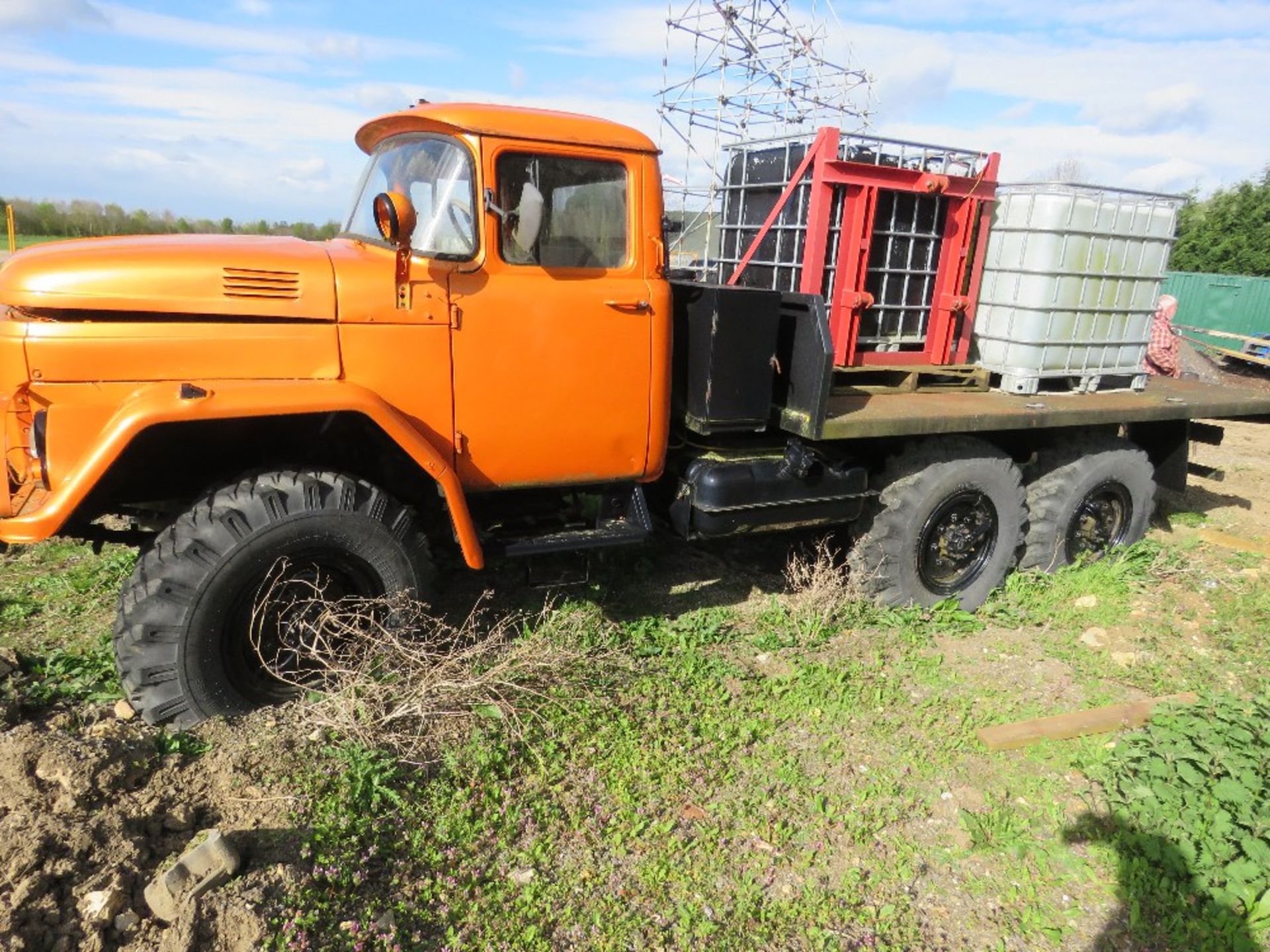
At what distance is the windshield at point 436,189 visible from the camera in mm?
3543

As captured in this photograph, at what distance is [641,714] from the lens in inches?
150

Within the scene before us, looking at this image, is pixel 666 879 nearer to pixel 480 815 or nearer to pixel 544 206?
pixel 480 815

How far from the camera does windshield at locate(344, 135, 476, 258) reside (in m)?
3.54

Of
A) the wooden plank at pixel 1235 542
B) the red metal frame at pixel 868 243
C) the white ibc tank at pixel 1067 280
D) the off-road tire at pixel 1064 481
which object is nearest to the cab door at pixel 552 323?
the red metal frame at pixel 868 243

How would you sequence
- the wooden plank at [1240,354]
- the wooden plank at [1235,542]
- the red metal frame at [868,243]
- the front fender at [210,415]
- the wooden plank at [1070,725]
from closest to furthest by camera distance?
the front fender at [210,415]
the wooden plank at [1070,725]
the red metal frame at [868,243]
the wooden plank at [1235,542]
the wooden plank at [1240,354]

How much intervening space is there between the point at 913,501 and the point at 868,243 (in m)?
1.50

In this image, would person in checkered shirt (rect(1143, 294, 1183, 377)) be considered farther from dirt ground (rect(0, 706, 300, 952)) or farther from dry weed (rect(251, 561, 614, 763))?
dirt ground (rect(0, 706, 300, 952))

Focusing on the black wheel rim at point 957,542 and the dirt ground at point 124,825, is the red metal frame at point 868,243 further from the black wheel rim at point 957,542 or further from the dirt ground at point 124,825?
the dirt ground at point 124,825

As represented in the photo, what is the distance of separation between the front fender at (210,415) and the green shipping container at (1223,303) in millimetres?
21911

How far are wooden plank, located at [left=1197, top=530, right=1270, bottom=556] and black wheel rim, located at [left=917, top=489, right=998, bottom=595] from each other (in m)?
2.64

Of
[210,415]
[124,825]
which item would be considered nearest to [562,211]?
[210,415]

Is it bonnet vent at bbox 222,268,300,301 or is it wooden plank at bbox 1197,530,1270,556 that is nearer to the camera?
bonnet vent at bbox 222,268,300,301

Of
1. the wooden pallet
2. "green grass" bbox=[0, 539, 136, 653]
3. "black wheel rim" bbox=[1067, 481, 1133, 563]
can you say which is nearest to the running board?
the wooden pallet

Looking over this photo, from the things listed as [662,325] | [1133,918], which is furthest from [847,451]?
[1133,918]
